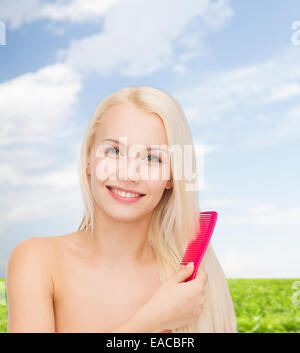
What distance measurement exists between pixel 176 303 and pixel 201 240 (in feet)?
0.76

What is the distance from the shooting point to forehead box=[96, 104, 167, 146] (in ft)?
4.11

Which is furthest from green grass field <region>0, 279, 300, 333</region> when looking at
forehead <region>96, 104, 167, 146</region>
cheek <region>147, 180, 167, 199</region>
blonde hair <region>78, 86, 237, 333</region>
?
forehead <region>96, 104, 167, 146</region>

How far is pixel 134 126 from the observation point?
1259 mm

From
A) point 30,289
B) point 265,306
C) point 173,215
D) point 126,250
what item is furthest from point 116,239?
point 265,306

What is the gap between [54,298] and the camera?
1256 mm

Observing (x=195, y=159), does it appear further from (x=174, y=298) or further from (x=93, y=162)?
(x=174, y=298)

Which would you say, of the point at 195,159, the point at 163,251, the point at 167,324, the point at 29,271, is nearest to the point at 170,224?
the point at 163,251

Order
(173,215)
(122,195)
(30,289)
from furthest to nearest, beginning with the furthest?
(173,215), (122,195), (30,289)

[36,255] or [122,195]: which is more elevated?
[122,195]

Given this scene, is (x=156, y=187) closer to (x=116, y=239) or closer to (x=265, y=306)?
(x=116, y=239)

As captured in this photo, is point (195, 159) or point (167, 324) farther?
point (195, 159)
